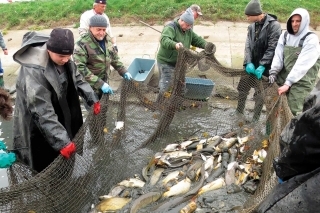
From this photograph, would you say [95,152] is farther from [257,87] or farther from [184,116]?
[257,87]

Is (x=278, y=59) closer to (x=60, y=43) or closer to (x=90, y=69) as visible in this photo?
(x=90, y=69)

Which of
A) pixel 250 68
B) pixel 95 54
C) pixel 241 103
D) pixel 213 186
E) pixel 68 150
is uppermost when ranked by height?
pixel 95 54

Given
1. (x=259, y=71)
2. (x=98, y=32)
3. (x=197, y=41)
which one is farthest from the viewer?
(x=197, y=41)

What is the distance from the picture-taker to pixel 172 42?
18.2 feet

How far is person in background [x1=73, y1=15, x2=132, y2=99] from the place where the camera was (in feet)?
15.4

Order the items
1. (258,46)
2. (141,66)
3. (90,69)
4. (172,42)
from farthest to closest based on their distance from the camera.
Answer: (141,66) < (172,42) < (258,46) < (90,69)

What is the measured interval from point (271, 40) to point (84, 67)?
115 inches

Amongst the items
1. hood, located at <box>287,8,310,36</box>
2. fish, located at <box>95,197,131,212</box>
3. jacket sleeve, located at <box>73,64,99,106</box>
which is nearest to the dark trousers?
hood, located at <box>287,8,310,36</box>

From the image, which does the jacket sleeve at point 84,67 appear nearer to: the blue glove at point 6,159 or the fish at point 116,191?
the fish at point 116,191

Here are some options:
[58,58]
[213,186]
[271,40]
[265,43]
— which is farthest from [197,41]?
[58,58]

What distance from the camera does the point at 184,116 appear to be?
5980mm

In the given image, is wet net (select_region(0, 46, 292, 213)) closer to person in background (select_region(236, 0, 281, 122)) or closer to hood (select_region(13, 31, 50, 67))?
person in background (select_region(236, 0, 281, 122))

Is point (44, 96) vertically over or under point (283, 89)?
over

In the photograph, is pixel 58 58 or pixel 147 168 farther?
pixel 147 168
